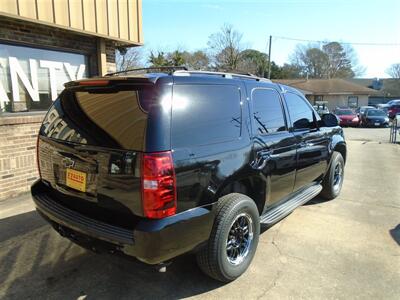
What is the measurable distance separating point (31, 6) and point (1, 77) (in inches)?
50.3

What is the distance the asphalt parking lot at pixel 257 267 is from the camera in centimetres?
308

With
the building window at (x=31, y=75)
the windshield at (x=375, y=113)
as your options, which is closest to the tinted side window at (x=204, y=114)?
the building window at (x=31, y=75)

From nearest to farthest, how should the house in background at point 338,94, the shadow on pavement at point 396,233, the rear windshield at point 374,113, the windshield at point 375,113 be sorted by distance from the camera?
the shadow on pavement at point 396,233 → the windshield at point 375,113 → the rear windshield at point 374,113 → the house in background at point 338,94

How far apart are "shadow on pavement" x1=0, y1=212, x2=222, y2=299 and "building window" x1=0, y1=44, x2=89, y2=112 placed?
295cm

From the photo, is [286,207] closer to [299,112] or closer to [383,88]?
[299,112]

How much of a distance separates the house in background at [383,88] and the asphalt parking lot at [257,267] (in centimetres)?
7306

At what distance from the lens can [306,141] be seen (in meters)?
4.58

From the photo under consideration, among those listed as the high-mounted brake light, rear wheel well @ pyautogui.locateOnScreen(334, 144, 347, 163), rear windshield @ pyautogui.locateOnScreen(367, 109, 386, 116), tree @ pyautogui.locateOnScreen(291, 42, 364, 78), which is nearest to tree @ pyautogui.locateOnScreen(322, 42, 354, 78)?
tree @ pyautogui.locateOnScreen(291, 42, 364, 78)

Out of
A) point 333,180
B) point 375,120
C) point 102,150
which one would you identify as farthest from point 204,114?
point 375,120

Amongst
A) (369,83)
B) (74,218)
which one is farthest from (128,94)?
(369,83)

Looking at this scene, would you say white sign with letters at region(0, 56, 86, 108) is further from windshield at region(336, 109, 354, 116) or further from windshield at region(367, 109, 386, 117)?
windshield at region(367, 109, 386, 117)

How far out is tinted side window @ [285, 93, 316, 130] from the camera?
4.42 metres

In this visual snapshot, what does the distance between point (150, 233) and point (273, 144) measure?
6.13 feet

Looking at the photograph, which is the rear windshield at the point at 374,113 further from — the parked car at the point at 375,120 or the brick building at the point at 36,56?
the brick building at the point at 36,56
